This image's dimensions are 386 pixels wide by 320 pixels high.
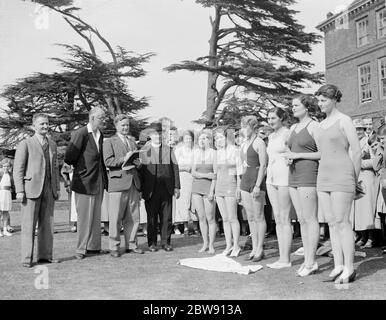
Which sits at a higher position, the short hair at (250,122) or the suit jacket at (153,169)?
the short hair at (250,122)

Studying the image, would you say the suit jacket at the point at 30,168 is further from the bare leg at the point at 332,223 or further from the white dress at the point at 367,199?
the white dress at the point at 367,199

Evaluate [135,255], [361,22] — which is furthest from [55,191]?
[361,22]

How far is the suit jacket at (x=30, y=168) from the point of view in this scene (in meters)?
6.00

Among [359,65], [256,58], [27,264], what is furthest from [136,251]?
[359,65]

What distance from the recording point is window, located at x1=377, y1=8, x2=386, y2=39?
1781cm

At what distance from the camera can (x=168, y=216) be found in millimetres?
7367

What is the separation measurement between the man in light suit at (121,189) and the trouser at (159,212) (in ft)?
0.82

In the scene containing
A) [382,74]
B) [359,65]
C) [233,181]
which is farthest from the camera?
[359,65]

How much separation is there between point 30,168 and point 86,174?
34.7 inches

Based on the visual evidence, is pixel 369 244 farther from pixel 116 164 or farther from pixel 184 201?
pixel 116 164

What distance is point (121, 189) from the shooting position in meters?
6.91

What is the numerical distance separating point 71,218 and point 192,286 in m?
6.30

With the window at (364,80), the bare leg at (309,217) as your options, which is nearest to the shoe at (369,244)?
the bare leg at (309,217)

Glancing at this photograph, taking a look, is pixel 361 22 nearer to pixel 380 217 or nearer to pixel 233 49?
pixel 233 49
